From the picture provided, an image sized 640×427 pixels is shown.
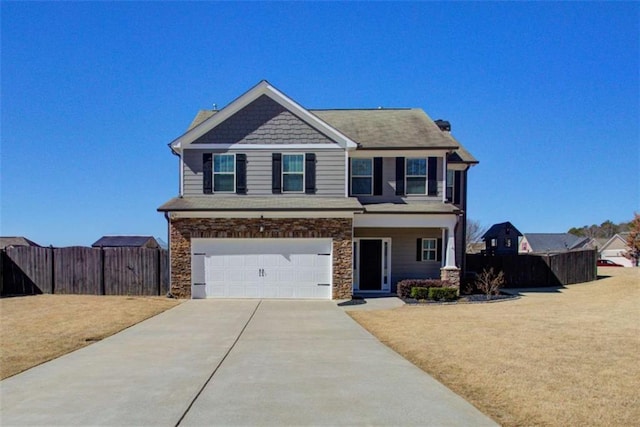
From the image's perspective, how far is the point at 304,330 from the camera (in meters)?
10.5

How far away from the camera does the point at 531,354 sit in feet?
25.8

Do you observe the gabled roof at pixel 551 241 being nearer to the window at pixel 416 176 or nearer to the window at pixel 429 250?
the window at pixel 429 250

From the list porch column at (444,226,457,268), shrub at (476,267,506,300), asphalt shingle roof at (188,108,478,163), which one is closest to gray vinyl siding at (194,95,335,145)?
asphalt shingle roof at (188,108,478,163)

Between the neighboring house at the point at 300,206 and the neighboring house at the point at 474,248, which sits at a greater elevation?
the neighboring house at the point at 300,206

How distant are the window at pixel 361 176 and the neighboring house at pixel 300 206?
4cm

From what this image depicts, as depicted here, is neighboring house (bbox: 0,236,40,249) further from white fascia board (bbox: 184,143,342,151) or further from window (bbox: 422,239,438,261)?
window (bbox: 422,239,438,261)

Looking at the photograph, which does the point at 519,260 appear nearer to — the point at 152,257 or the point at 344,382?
the point at 152,257

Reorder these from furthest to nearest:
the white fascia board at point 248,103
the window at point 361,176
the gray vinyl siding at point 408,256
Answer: the gray vinyl siding at point 408,256 → the window at point 361,176 → the white fascia board at point 248,103

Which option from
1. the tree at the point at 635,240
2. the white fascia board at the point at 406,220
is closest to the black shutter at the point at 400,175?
→ the white fascia board at the point at 406,220

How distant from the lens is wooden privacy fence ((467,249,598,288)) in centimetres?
2214

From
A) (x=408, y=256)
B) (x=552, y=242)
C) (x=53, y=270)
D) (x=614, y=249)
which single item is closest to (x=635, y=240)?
(x=552, y=242)

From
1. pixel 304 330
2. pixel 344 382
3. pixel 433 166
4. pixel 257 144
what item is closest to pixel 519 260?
pixel 433 166

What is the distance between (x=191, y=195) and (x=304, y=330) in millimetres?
8673

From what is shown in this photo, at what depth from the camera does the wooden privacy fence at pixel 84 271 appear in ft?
56.1
